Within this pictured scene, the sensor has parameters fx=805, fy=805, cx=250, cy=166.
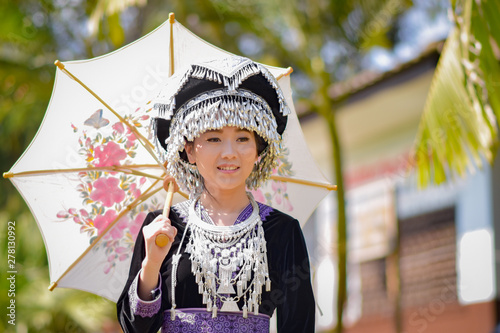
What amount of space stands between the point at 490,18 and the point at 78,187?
3.14 metres

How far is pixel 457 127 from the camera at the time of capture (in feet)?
18.9

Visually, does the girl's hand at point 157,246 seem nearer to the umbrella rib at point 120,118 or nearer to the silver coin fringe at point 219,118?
the silver coin fringe at point 219,118

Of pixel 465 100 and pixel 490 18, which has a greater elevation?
pixel 490 18

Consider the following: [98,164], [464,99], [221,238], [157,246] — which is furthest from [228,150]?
[464,99]

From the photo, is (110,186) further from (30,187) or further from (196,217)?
(196,217)

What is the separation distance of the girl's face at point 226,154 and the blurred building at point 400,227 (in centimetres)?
590

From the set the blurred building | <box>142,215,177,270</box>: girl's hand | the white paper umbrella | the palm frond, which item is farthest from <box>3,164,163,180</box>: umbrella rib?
the blurred building

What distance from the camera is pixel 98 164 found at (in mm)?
3727

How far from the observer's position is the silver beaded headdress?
2963 millimetres

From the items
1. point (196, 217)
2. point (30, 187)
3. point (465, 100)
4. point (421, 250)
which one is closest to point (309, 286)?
point (196, 217)

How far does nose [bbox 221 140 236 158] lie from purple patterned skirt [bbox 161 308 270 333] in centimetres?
58

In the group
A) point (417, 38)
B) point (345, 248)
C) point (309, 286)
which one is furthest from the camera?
point (417, 38)

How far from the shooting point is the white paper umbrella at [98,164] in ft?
12.1

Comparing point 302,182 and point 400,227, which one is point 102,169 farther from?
point 400,227
